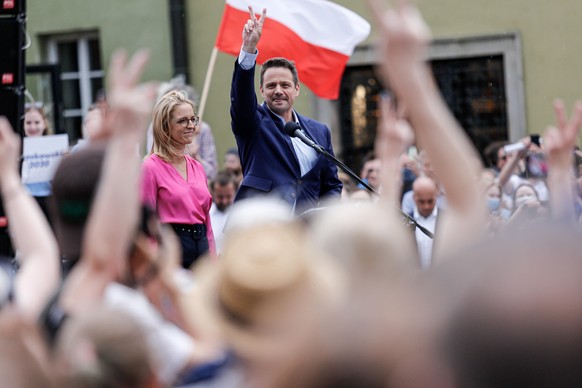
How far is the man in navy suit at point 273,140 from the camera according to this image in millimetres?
7152

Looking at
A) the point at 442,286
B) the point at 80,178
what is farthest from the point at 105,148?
the point at 442,286

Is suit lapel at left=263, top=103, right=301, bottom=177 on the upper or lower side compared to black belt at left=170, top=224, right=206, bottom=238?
upper

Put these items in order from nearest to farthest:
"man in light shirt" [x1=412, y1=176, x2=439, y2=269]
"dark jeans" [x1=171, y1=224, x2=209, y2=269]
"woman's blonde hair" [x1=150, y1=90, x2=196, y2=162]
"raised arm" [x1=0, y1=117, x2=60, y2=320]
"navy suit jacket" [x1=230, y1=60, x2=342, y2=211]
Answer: "raised arm" [x1=0, y1=117, x2=60, y2=320] → "dark jeans" [x1=171, y1=224, x2=209, y2=269] → "woman's blonde hair" [x1=150, y1=90, x2=196, y2=162] → "navy suit jacket" [x1=230, y1=60, x2=342, y2=211] → "man in light shirt" [x1=412, y1=176, x2=439, y2=269]

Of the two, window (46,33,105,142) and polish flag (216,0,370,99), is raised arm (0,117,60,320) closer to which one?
polish flag (216,0,370,99)

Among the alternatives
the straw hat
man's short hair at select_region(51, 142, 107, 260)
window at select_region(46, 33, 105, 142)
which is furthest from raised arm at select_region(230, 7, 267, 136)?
window at select_region(46, 33, 105, 142)

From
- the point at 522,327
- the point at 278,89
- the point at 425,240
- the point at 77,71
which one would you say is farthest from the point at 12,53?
the point at 77,71

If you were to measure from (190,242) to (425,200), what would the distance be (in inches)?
139

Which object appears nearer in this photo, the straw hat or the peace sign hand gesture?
the straw hat

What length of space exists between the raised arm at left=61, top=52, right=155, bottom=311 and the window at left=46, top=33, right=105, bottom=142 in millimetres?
13261

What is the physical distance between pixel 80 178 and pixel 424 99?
2.97ft

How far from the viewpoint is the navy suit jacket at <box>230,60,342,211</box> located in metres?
7.23

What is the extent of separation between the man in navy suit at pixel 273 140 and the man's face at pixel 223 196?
2.74m

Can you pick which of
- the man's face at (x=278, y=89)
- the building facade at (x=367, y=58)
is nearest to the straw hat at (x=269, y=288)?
the man's face at (x=278, y=89)

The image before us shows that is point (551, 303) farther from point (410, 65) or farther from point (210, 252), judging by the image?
point (210, 252)
